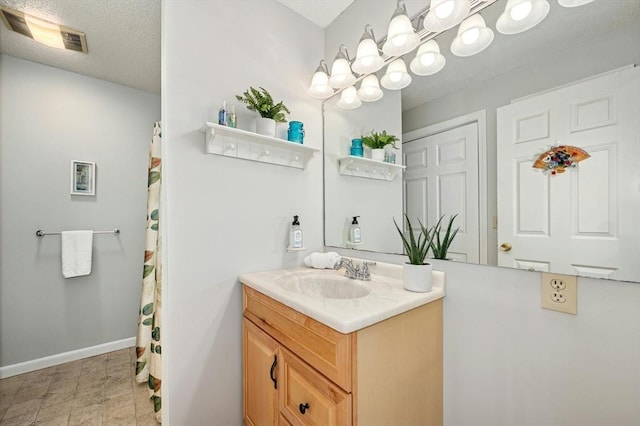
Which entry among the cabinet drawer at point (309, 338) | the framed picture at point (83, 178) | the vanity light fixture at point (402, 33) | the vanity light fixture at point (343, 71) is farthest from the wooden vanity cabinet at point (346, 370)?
the framed picture at point (83, 178)

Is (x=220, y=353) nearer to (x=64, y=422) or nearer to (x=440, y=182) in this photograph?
(x=64, y=422)

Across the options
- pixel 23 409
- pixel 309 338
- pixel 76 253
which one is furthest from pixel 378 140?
pixel 23 409

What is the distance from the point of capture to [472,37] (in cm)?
98

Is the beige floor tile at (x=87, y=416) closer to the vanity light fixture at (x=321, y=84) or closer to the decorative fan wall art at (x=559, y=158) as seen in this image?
the vanity light fixture at (x=321, y=84)

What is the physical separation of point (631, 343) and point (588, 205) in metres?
0.37

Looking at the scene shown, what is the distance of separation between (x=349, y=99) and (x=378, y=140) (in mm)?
338

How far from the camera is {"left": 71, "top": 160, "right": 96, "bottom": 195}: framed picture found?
85.4 inches

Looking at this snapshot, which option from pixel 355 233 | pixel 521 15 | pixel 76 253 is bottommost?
pixel 76 253

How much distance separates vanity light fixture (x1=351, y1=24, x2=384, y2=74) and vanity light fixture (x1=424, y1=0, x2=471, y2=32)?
0.29m

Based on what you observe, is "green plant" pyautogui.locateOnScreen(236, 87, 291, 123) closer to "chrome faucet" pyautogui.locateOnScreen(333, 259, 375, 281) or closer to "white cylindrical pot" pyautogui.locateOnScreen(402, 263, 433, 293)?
"chrome faucet" pyautogui.locateOnScreen(333, 259, 375, 281)

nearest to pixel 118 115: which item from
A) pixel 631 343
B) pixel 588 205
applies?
pixel 588 205

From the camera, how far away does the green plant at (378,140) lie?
132 centimetres

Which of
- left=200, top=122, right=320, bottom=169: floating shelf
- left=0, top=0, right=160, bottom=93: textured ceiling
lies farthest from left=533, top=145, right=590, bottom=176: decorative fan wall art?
left=0, top=0, right=160, bottom=93: textured ceiling

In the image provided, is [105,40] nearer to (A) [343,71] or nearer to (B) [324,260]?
(A) [343,71]
